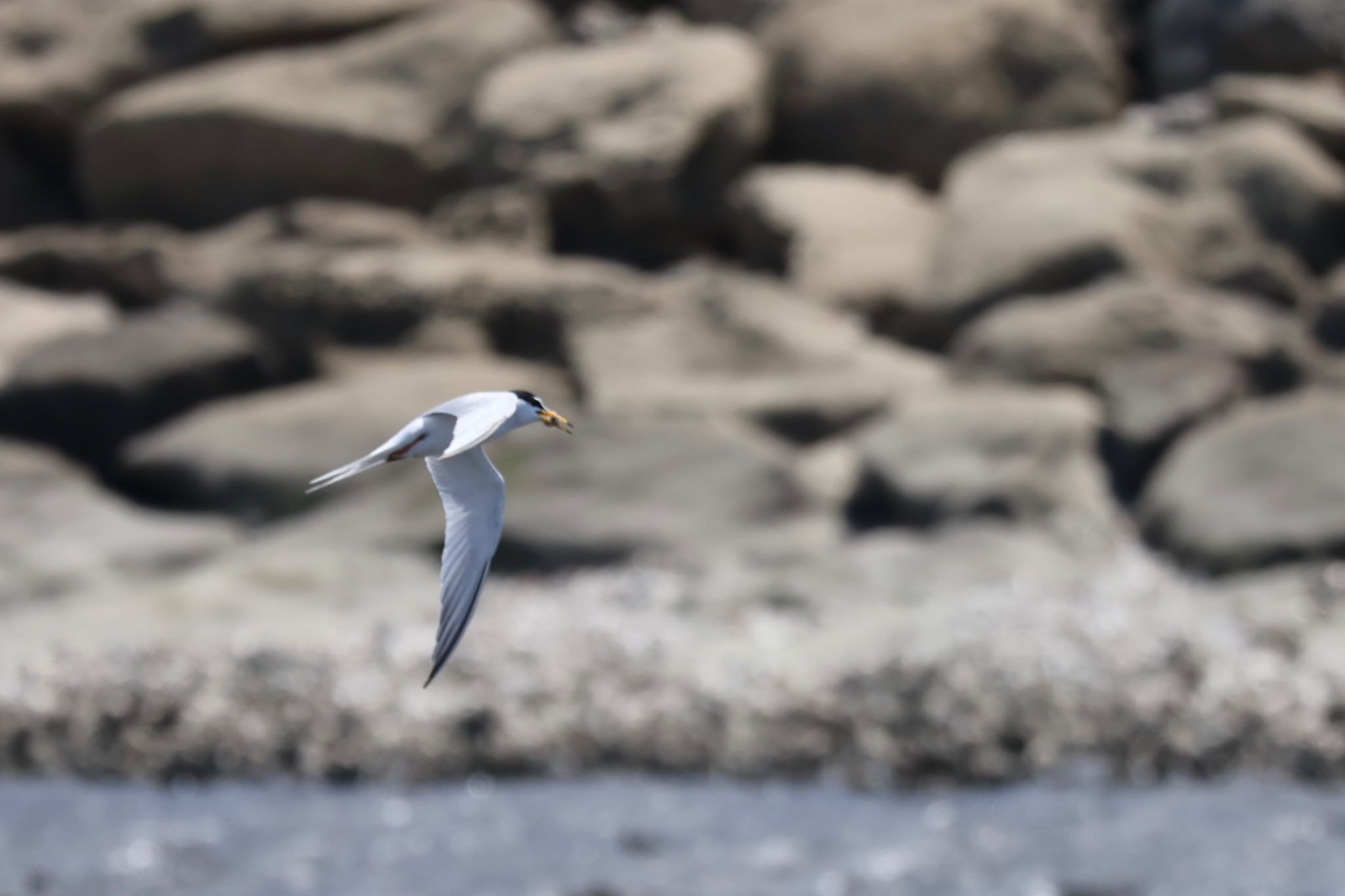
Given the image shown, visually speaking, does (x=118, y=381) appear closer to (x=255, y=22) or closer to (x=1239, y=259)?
(x=255, y=22)

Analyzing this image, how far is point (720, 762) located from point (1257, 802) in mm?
3085

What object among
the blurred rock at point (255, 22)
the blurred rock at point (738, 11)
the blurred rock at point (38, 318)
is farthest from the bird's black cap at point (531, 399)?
the blurred rock at point (255, 22)

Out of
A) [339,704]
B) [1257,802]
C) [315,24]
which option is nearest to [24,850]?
[339,704]

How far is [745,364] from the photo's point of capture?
Result: 663 inches

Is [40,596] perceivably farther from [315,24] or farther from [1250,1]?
[1250,1]

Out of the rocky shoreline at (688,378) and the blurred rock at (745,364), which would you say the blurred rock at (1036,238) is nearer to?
the rocky shoreline at (688,378)

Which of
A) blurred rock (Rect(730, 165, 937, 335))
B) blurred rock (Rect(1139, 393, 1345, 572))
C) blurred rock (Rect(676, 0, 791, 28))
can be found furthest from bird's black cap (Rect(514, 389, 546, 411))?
blurred rock (Rect(676, 0, 791, 28))

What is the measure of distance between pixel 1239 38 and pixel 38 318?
14730mm

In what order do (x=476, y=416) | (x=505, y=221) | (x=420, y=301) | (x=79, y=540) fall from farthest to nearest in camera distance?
(x=505, y=221) < (x=420, y=301) < (x=79, y=540) < (x=476, y=416)

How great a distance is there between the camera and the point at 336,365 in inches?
669

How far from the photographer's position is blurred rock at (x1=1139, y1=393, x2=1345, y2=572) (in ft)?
40.4

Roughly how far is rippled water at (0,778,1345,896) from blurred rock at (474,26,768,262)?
10988 mm

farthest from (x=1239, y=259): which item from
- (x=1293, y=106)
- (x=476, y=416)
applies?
(x=476, y=416)

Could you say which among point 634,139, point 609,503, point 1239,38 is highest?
point 1239,38
